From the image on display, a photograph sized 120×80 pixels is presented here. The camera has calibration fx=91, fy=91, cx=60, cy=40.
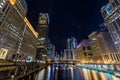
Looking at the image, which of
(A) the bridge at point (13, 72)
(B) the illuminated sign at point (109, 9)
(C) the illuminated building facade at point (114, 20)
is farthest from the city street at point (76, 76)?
(B) the illuminated sign at point (109, 9)

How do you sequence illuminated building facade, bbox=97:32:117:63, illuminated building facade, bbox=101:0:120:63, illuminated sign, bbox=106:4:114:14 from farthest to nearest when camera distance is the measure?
1. illuminated building facade, bbox=97:32:117:63
2. illuminated sign, bbox=106:4:114:14
3. illuminated building facade, bbox=101:0:120:63

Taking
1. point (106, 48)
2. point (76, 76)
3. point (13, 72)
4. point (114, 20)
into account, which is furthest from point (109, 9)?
point (13, 72)

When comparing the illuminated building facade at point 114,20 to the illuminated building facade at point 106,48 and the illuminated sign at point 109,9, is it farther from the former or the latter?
the illuminated building facade at point 106,48

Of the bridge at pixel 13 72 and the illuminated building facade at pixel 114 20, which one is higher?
the illuminated building facade at pixel 114 20

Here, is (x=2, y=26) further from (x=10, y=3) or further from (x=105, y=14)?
(x=105, y=14)

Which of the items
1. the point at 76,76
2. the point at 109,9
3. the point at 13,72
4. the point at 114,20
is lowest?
the point at 76,76

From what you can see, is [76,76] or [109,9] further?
[109,9]

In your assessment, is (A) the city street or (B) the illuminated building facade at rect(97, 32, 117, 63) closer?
(A) the city street

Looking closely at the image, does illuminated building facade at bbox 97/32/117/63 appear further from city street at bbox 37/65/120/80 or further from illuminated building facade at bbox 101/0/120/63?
city street at bbox 37/65/120/80

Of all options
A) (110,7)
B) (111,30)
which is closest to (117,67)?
(111,30)

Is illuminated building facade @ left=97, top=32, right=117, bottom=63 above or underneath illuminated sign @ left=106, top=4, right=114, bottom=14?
underneath

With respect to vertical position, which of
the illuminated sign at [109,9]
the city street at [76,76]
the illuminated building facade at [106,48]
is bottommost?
the city street at [76,76]

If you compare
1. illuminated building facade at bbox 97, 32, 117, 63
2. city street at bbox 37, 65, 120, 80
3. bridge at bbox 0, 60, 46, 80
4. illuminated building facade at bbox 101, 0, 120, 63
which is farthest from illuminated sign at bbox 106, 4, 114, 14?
bridge at bbox 0, 60, 46, 80

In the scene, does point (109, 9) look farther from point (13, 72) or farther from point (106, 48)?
point (13, 72)
